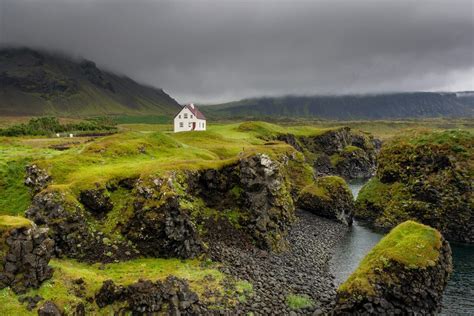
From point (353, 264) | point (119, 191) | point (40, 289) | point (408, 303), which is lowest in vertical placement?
point (353, 264)

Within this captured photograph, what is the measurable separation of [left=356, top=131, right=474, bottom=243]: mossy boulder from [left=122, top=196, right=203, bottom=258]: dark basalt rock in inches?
1697

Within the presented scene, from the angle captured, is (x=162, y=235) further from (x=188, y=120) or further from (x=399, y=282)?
(x=188, y=120)

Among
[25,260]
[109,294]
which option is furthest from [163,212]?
[25,260]

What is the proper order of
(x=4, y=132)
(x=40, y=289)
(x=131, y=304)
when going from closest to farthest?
(x=40, y=289) → (x=131, y=304) → (x=4, y=132)

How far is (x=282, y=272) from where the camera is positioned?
4341 cm

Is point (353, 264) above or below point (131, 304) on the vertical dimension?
below

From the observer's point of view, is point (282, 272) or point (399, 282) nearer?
point (399, 282)

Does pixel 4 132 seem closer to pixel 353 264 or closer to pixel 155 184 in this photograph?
pixel 155 184

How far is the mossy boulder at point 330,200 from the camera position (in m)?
72.6

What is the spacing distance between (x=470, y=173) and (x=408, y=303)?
43.0m

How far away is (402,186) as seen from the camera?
74.8 meters

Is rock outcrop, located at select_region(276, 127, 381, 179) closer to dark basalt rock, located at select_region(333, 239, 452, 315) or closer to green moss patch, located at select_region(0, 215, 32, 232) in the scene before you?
dark basalt rock, located at select_region(333, 239, 452, 315)

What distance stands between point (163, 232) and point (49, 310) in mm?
15098

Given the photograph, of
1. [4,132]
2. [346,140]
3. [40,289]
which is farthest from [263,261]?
[346,140]
